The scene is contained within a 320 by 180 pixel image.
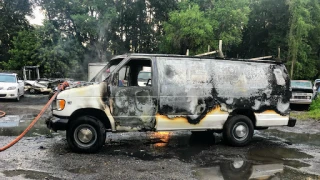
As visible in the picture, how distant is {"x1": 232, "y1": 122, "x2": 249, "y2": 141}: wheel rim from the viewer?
Result: 8125mm

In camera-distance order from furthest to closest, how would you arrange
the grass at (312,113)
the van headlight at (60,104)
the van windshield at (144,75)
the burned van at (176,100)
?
the grass at (312,113) < the van windshield at (144,75) < the burned van at (176,100) < the van headlight at (60,104)

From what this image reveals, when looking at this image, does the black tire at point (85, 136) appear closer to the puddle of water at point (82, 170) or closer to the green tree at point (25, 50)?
the puddle of water at point (82, 170)

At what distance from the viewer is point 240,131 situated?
26.9 ft

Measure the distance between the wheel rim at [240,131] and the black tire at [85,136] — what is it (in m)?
3.39

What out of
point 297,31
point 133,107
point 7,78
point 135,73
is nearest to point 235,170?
point 133,107

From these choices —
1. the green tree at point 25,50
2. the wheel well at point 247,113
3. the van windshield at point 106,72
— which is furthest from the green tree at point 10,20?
the wheel well at point 247,113

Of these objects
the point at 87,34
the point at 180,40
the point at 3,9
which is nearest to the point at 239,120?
the point at 180,40

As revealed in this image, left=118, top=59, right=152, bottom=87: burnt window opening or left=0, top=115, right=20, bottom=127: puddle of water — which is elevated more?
left=118, top=59, right=152, bottom=87: burnt window opening

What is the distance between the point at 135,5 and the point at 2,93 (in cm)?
2540

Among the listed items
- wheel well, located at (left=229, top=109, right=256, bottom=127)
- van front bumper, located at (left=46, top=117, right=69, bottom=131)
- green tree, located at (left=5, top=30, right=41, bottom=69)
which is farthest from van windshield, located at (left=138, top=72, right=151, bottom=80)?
green tree, located at (left=5, top=30, right=41, bottom=69)

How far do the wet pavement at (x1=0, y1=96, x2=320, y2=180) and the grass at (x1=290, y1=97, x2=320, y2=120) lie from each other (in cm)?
443

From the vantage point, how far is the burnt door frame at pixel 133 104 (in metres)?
7.11

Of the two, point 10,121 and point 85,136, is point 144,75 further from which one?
point 10,121

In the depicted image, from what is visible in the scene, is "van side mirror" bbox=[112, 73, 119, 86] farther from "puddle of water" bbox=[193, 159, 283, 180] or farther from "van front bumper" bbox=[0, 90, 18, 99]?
"van front bumper" bbox=[0, 90, 18, 99]
